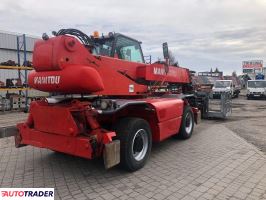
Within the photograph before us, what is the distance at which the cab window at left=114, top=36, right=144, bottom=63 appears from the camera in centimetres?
661

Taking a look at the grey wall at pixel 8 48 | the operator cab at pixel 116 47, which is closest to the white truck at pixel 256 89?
the grey wall at pixel 8 48

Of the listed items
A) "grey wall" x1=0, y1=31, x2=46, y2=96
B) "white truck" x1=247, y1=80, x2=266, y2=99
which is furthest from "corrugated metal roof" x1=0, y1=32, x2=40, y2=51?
"white truck" x1=247, y1=80, x2=266, y2=99

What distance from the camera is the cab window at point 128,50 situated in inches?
260

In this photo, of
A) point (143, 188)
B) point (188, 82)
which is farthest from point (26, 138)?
point (188, 82)

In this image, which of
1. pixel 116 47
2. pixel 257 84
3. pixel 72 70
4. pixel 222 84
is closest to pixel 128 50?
pixel 116 47

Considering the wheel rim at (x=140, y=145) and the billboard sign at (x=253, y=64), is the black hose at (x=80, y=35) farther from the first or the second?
the billboard sign at (x=253, y=64)

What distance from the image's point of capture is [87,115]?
17.1 feet

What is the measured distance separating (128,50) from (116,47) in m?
0.52

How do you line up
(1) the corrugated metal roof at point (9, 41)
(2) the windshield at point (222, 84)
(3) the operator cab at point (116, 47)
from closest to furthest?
(3) the operator cab at point (116, 47), (1) the corrugated metal roof at point (9, 41), (2) the windshield at point (222, 84)

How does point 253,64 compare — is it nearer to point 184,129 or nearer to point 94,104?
point 184,129

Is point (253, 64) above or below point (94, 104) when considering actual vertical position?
above

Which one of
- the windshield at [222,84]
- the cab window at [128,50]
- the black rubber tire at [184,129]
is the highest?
the cab window at [128,50]

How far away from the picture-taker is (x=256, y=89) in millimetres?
29766

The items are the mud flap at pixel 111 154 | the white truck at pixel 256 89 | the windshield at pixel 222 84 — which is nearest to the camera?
the mud flap at pixel 111 154
